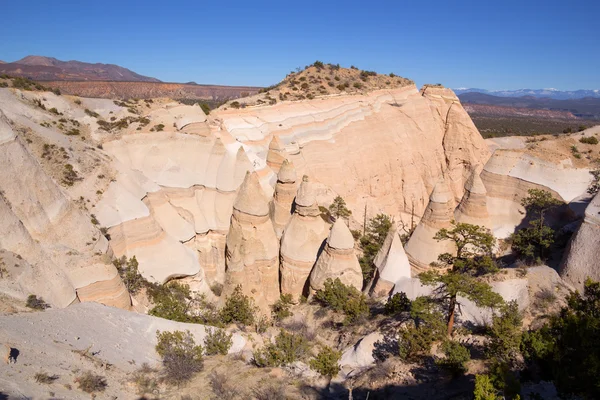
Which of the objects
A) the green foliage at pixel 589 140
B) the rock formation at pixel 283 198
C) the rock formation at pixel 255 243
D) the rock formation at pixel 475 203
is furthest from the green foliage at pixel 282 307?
the green foliage at pixel 589 140

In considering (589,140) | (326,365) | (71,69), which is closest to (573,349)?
(326,365)

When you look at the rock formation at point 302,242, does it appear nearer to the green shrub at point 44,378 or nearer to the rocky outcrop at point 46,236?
the rocky outcrop at point 46,236

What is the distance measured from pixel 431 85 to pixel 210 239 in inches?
1089

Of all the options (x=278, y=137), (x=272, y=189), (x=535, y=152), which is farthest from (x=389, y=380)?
(x=535, y=152)

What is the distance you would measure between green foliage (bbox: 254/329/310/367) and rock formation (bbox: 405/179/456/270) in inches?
332

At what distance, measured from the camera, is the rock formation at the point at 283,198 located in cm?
1853

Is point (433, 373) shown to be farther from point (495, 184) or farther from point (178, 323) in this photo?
point (495, 184)

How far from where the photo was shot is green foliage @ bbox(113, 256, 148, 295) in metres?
13.5

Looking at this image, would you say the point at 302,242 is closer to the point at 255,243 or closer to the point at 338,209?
the point at 255,243

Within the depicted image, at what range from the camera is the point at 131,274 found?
13500 millimetres

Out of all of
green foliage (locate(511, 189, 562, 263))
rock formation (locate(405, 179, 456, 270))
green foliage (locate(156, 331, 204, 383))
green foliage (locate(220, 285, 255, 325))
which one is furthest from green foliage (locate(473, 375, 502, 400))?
green foliage (locate(511, 189, 562, 263))

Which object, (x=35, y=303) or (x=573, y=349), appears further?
(x=35, y=303)

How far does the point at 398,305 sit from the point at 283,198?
8.26 m

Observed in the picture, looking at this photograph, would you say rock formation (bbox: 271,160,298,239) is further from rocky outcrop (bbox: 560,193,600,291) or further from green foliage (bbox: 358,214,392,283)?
rocky outcrop (bbox: 560,193,600,291)
